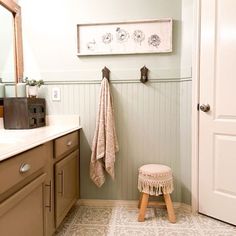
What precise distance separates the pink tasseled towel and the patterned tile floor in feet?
0.89

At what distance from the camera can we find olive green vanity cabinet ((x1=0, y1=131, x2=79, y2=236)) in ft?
3.09

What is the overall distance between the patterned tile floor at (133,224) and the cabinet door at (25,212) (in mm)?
499

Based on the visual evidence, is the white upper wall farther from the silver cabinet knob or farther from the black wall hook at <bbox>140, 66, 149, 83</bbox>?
the silver cabinet knob

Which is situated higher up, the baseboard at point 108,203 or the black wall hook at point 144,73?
the black wall hook at point 144,73

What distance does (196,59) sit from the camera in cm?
183

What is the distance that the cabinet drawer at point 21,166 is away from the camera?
897mm

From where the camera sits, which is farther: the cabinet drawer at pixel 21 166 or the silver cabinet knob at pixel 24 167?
the silver cabinet knob at pixel 24 167

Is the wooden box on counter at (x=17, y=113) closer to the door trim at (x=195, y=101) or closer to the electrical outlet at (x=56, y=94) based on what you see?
the electrical outlet at (x=56, y=94)

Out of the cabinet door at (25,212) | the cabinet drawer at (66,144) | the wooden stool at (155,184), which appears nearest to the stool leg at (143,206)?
the wooden stool at (155,184)

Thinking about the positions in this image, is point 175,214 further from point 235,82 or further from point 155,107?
point 235,82

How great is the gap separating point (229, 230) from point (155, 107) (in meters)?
1.07

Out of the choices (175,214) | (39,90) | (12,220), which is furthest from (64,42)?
(175,214)

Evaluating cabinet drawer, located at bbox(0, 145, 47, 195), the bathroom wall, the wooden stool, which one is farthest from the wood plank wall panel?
cabinet drawer, located at bbox(0, 145, 47, 195)

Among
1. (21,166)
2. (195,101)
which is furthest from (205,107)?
(21,166)
